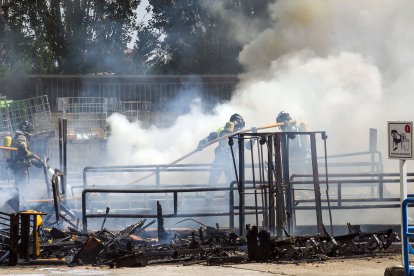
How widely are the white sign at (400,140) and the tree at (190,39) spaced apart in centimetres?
2585

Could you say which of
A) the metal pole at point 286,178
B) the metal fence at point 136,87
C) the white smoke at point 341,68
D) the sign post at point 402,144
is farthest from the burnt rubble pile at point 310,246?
the metal fence at point 136,87

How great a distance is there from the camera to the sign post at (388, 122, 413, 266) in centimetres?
1063

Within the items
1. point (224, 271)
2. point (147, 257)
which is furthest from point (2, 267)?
point (224, 271)

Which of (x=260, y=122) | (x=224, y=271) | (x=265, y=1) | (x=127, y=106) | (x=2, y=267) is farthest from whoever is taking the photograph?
(x=265, y=1)

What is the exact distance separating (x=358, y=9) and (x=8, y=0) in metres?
14.1

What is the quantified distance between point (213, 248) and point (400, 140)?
3254 mm

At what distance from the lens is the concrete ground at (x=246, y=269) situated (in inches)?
439

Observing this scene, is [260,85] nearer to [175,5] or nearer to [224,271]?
[175,5]

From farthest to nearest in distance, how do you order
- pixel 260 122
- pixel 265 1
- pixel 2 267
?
pixel 265 1 → pixel 260 122 → pixel 2 267

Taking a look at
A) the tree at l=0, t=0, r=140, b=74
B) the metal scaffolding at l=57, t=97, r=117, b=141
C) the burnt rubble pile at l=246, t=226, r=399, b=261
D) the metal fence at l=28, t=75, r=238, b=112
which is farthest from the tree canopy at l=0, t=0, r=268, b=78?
the burnt rubble pile at l=246, t=226, r=399, b=261

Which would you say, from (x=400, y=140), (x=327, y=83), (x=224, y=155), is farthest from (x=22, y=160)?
(x=327, y=83)

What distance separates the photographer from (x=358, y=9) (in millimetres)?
30969

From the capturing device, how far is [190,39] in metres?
38.0

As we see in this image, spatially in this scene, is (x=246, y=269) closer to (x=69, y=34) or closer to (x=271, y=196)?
(x=271, y=196)
